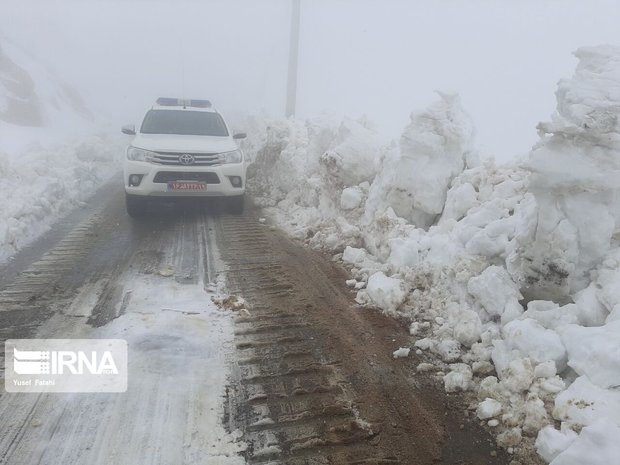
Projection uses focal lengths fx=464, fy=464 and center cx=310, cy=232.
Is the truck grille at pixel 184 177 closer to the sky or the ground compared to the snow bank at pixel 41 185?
closer to the sky

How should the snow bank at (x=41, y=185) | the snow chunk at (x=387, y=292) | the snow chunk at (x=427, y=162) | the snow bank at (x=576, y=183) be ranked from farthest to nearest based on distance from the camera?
the snow bank at (x=41, y=185)
the snow chunk at (x=427, y=162)
the snow chunk at (x=387, y=292)
the snow bank at (x=576, y=183)

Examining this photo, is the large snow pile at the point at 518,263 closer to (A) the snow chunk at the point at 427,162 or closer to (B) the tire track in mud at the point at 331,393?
(A) the snow chunk at the point at 427,162

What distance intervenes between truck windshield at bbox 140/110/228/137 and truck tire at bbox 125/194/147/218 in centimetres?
139

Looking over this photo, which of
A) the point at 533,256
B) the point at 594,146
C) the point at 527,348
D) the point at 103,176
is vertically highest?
the point at 594,146

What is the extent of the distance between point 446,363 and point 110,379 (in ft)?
8.65

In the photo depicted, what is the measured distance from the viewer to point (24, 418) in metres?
3.04

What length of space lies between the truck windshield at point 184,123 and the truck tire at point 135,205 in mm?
1385

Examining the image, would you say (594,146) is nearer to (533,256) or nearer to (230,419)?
(533,256)

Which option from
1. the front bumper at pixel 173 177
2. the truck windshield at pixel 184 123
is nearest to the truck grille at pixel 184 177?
the front bumper at pixel 173 177

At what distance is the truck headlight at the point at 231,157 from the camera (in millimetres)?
7891

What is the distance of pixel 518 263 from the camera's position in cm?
418

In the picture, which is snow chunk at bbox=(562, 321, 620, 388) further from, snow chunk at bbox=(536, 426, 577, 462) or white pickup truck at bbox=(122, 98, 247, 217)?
white pickup truck at bbox=(122, 98, 247, 217)

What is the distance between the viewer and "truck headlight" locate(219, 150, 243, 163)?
7.89 meters

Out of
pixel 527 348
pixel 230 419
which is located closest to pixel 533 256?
pixel 527 348
